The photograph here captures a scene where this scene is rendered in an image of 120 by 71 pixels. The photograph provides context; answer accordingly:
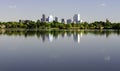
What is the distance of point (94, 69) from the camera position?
32.4ft

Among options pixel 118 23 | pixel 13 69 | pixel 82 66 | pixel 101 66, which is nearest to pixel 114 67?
pixel 101 66

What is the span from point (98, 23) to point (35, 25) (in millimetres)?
20873

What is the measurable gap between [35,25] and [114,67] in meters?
84.8

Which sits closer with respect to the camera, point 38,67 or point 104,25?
point 38,67

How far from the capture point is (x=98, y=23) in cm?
9544

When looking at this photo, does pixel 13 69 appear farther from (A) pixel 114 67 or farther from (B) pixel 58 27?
(B) pixel 58 27

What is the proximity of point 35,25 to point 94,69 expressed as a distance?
85112 millimetres

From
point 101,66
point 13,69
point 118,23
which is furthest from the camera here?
point 118,23

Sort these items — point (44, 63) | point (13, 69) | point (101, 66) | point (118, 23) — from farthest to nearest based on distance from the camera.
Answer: point (118, 23) → point (44, 63) → point (101, 66) → point (13, 69)

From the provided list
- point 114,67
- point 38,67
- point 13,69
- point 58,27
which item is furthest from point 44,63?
point 58,27

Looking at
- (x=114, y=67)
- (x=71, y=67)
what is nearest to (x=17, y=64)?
(x=71, y=67)

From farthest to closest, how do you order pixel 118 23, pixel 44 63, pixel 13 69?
pixel 118 23 < pixel 44 63 < pixel 13 69

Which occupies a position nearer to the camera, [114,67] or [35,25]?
[114,67]

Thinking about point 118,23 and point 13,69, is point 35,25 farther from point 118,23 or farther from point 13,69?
point 13,69
